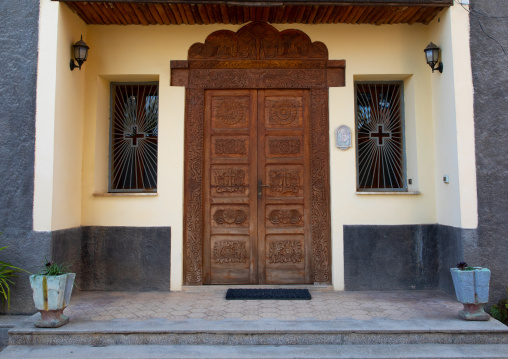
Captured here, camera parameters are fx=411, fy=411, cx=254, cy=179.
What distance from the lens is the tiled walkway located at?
14.0 ft

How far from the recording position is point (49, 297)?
12.9 ft

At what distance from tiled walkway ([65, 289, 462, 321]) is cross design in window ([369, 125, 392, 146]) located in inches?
78.8

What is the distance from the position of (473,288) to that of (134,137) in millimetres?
4458

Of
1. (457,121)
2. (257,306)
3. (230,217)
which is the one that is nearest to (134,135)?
(230,217)

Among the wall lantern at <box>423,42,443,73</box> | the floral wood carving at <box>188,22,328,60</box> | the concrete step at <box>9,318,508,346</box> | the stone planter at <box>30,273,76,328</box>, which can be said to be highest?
the floral wood carving at <box>188,22,328,60</box>

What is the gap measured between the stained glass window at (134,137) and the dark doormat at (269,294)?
1780 millimetres

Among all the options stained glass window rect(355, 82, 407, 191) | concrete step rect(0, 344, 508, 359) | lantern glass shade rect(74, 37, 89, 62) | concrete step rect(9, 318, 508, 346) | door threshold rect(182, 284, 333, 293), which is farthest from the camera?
stained glass window rect(355, 82, 407, 191)

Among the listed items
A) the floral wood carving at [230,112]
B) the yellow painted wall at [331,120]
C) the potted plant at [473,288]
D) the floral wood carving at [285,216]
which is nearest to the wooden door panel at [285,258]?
the floral wood carving at [285,216]

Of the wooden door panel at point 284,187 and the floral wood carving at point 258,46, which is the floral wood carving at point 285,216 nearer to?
the wooden door panel at point 284,187

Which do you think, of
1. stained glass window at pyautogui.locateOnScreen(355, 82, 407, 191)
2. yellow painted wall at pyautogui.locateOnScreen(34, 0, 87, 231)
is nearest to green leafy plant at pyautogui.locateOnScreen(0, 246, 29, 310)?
yellow painted wall at pyautogui.locateOnScreen(34, 0, 87, 231)

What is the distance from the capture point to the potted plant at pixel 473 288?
3971 millimetres

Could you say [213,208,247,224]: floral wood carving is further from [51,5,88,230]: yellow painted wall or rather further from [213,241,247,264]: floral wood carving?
[51,5,88,230]: yellow painted wall

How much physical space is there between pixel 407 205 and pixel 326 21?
2.64 metres

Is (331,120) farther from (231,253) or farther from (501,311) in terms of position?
(501,311)
